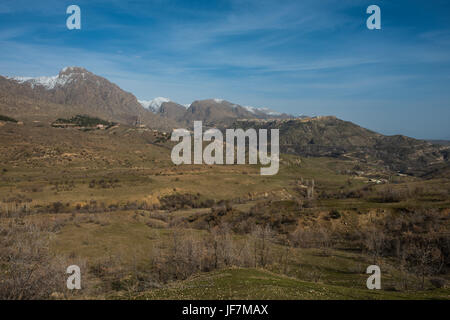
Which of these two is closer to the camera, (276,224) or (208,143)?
(276,224)

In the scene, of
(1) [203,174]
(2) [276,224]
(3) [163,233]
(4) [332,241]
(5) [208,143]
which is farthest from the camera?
(5) [208,143]

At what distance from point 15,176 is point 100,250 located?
73414 mm

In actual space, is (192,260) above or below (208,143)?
below

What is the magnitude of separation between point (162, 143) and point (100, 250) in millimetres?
156867

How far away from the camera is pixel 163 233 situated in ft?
199

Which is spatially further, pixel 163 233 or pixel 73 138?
pixel 73 138
